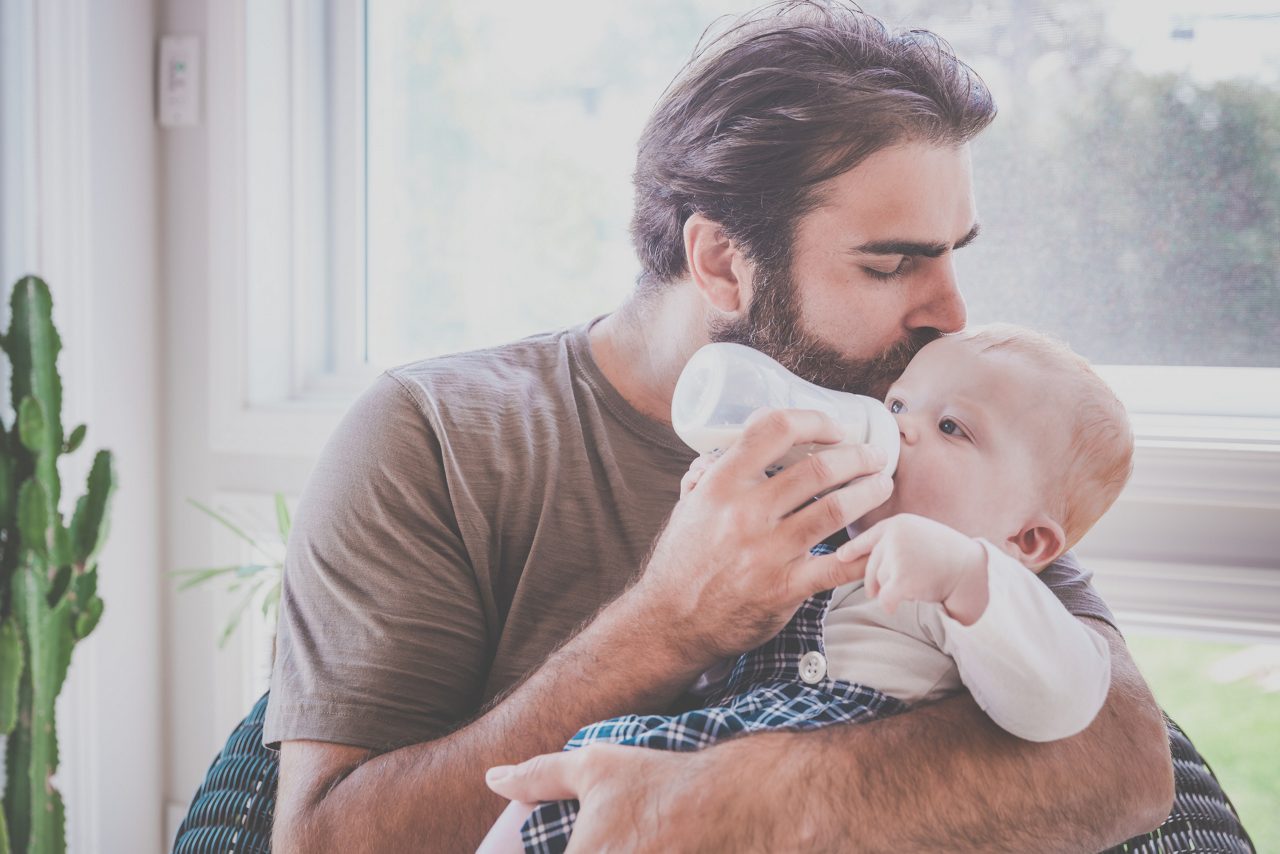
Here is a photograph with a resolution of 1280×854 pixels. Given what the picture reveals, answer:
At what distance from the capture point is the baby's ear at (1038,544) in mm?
1098

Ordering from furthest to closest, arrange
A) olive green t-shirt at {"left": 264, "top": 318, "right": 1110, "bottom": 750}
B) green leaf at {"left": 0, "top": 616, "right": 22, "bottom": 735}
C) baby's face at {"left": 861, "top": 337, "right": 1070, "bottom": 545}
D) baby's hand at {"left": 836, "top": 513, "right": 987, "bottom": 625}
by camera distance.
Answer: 1. green leaf at {"left": 0, "top": 616, "right": 22, "bottom": 735}
2. olive green t-shirt at {"left": 264, "top": 318, "right": 1110, "bottom": 750}
3. baby's face at {"left": 861, "top": 337, "right": 1070, "bottom": 545}
4. baby's hand at {"left": 836, "top": 513, "right": 987, "bottom": 625}

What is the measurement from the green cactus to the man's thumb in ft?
3.41

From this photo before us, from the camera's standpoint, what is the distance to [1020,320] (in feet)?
6.33

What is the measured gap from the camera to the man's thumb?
37.4 inches

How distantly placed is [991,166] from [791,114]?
2.34 feet

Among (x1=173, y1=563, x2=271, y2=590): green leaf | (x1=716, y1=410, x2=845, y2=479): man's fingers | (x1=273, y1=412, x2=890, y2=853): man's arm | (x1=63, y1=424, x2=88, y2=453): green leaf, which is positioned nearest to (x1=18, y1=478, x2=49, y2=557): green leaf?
(x1=63, y1=424, x2=88, y2=453): green leaf

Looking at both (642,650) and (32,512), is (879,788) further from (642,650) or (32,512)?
(32,512)

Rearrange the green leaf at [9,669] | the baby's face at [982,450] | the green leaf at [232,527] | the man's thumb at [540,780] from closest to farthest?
the man's thumb at [540,780], the baby's face at [982,450], the green leaf at [9,669], the green leaf at [232,527]

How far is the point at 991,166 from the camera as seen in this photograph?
1.89m

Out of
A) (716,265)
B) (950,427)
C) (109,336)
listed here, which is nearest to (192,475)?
(109,336)

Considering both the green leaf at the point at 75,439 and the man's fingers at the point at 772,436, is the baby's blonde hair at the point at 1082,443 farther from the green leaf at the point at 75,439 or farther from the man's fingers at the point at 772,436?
the green leaf at the point at 75,439

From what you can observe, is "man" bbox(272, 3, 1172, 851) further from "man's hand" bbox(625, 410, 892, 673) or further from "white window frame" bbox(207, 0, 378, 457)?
"white window frame" bbox(207, 0, 378, 457)

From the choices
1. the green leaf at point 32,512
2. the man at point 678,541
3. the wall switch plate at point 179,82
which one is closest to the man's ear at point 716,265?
the man at point 678,541

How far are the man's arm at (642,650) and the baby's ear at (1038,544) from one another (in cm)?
20
